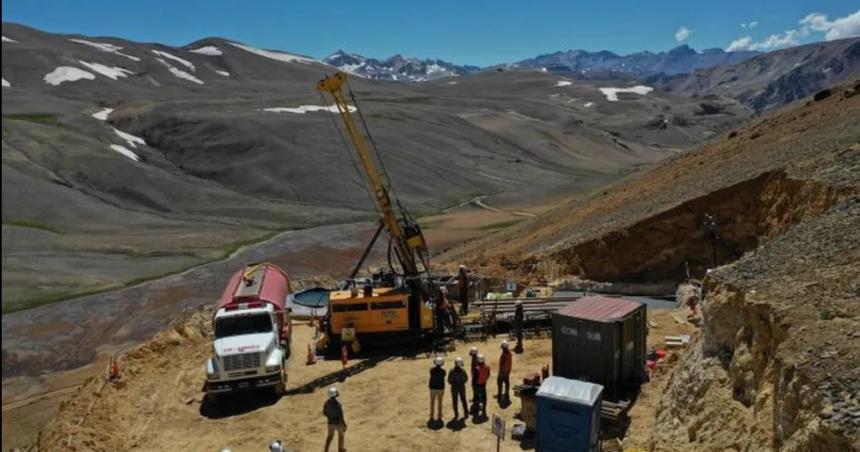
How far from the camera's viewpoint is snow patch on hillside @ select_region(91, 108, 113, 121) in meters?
91.7

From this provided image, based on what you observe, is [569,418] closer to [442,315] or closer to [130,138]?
[442,315]

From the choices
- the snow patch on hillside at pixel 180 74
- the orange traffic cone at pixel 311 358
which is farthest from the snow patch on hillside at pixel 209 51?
the orange traffic cone at pixel 311 358

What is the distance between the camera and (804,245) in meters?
13.8

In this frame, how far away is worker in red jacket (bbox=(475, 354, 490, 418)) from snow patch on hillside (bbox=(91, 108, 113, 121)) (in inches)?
3394

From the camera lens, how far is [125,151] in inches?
2931

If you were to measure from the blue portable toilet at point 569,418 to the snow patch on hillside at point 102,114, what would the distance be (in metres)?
89.5

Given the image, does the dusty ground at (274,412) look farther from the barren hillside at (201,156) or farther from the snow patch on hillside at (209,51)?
the snow patch on hillside at (209,51)

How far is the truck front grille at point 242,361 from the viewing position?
57.9 ft

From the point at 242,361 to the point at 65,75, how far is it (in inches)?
4457

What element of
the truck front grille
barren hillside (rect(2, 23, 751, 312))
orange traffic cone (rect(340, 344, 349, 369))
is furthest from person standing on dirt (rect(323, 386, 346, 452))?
barren hillside (rect(2, 23, 751, 312))

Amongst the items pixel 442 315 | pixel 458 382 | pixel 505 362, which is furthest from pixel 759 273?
pixel 442 315

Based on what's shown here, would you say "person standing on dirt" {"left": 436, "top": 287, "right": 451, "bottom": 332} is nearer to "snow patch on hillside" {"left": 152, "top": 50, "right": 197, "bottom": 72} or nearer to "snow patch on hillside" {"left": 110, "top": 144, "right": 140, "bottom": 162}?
"snow patch on hillside" {"left": 110, "top": 144, "right": 140, "bottom": 162}

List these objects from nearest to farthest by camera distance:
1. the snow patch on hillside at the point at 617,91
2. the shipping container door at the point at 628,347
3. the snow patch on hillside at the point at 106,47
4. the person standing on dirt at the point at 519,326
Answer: the shipping container door at the point at 628,347 → the person standing on dirt at the point at 519,326 → the snow patch on hillside at the point at 106,47 → the snow patch on hillside at the point at 617,91

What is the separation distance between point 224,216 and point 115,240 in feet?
39.5
